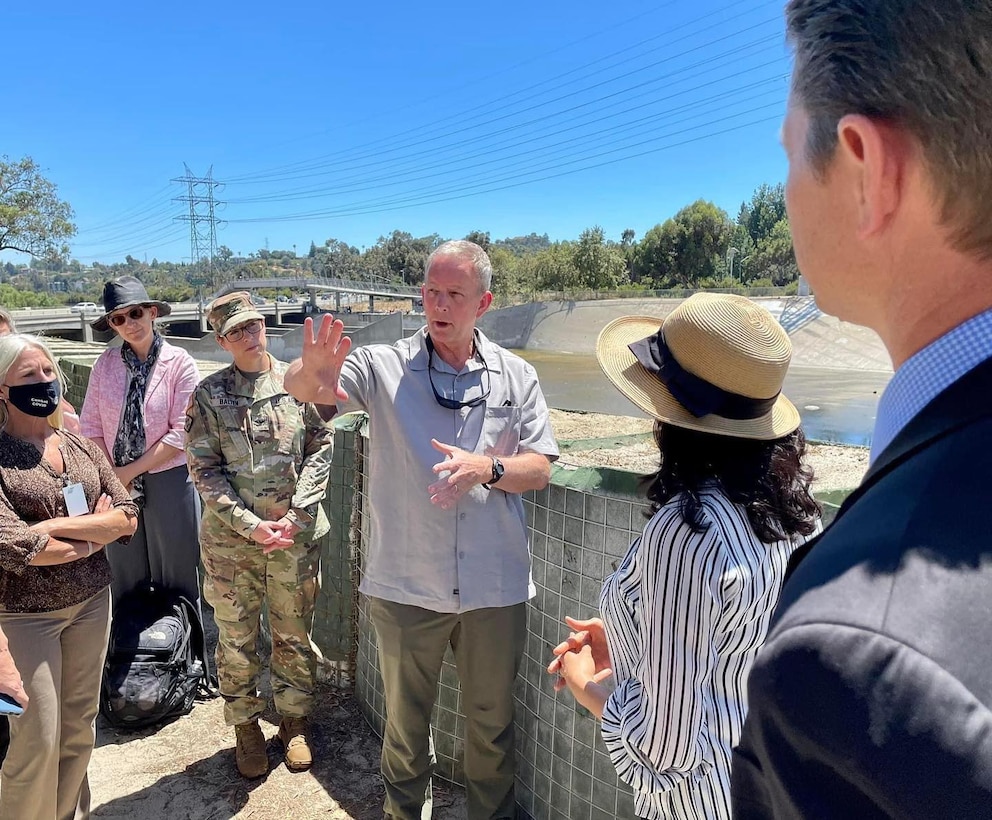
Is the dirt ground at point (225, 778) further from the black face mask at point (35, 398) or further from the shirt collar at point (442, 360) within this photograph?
the shirt collar at point (442, 360)

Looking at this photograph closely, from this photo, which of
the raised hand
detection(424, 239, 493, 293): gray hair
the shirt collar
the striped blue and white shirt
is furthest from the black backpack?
the striped blue and white shirt

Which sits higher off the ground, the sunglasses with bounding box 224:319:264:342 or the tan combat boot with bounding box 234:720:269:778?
the sunglasses with bounding box 224:319:264:342

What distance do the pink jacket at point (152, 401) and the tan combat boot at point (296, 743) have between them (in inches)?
63.5

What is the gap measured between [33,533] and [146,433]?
59.3 inches

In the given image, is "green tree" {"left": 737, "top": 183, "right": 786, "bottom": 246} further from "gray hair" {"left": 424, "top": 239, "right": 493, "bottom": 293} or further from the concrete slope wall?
"gray hair" {"left": 424, "top": 239, "right": 493, "bottom": 293}

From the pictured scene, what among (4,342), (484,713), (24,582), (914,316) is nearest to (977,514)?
(914,316)

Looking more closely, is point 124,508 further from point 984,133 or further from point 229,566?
point 984,133

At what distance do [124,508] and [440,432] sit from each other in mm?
1390

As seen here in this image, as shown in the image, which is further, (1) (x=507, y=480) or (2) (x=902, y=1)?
(1) (x=507, y=480)

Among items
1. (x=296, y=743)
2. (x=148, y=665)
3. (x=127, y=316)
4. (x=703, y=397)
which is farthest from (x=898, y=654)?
(x=127, y=316)

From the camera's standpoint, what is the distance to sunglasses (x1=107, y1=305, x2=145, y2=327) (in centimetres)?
400

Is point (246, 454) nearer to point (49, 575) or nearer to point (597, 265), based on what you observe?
point (49, 575)

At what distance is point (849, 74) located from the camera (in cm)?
67

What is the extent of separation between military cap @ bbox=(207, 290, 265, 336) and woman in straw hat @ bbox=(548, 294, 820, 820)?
2.38 metres
